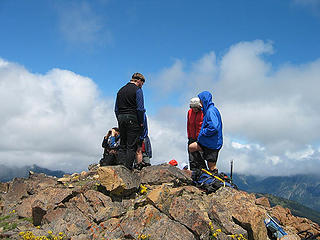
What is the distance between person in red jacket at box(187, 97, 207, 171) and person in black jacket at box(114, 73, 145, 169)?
7.62 feet

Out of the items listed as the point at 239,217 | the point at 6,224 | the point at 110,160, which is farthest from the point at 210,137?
the point at 6,224

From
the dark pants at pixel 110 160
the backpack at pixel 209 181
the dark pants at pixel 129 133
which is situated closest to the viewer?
the backpack at pixel 209 181

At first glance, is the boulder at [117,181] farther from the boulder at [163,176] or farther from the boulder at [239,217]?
the boulder at [239,217]

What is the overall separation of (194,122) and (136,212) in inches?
204

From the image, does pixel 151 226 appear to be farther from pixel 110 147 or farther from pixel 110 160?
pixel 110 147

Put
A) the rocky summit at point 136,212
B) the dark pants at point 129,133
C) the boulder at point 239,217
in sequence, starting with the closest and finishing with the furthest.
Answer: the rocky summit at point 136,212 → the boulder at point 239,217 → the dark pants at point 129,133

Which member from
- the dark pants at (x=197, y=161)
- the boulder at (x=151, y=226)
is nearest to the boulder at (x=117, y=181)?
the boulder at (x=151, y=226)

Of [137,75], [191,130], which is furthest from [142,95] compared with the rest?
[191,130]

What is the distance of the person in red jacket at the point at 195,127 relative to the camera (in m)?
11.1

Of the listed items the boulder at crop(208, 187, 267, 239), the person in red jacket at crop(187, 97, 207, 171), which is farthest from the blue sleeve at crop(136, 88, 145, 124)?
the boulder at crop(208, 187, 267, 239)

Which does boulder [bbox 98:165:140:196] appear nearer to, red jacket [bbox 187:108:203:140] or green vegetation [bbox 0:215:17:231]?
green vegetation [bbox 0:215:17:231]

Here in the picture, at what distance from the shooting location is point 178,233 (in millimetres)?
7000

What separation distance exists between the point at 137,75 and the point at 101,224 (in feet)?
21.0

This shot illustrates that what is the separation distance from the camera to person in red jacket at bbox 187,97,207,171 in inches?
439
